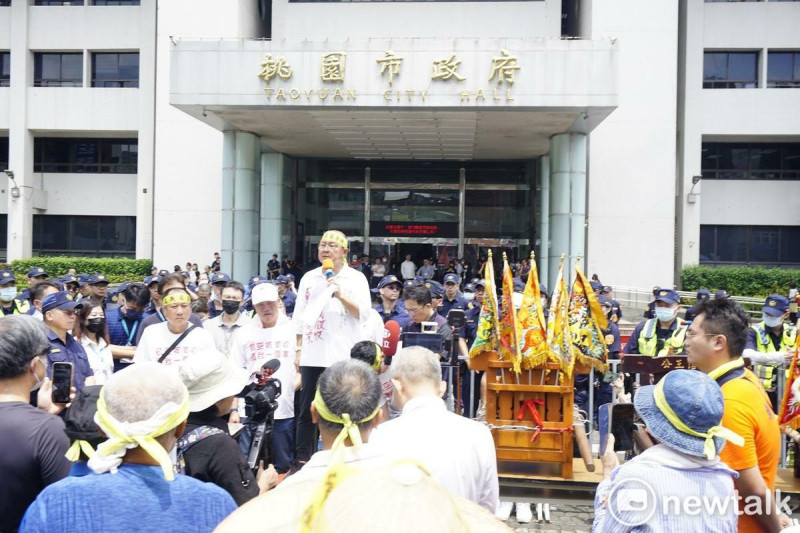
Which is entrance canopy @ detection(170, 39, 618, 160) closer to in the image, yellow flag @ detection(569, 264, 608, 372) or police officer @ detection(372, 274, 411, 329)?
police officer @ detection(372, 274, 411, 329)

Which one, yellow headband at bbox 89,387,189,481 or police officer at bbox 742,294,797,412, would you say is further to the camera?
police officer at bbox 742,294,797,412

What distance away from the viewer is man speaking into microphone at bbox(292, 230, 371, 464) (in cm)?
527

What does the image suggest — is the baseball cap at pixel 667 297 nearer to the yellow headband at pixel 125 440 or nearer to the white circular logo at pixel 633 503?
the white circular logo at pixel 633 503

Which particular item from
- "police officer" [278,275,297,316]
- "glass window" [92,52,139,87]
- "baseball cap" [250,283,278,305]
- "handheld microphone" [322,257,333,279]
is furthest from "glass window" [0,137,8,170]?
"handheld microphone" [322,257,333,279]

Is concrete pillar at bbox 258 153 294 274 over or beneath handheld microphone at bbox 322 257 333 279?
over

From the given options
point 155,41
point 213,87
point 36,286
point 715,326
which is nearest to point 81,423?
point 715,326

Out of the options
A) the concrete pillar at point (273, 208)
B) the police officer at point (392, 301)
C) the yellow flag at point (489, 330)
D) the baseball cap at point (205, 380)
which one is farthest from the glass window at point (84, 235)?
the baseball cap at point (205, 380)

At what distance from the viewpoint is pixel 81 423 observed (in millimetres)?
2316

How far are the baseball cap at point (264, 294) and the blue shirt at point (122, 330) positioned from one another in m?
2.18

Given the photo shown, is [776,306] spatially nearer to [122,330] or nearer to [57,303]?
[122,330]

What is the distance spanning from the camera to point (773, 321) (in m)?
7.66

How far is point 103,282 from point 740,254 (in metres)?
24.1

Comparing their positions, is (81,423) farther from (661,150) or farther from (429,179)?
(429,179)

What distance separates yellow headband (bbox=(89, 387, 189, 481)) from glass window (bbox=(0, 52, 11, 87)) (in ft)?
100.0
